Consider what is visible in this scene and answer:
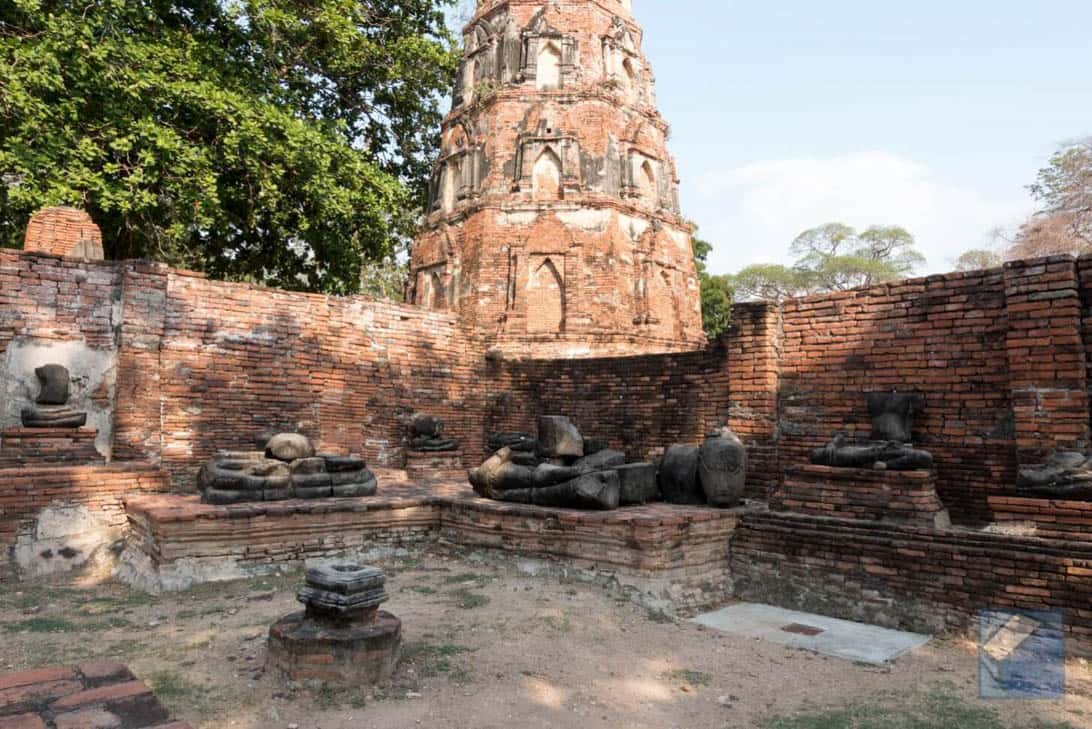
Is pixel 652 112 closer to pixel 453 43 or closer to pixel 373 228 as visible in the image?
pixel 453 43

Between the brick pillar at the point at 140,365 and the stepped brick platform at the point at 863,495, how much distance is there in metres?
7.07

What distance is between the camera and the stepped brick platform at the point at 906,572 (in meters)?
4.82

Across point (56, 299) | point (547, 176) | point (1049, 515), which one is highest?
point (547, 176)

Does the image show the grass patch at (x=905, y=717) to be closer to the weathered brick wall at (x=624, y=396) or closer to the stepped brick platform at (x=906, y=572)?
the stepped brick platform at (x=906, y=572)

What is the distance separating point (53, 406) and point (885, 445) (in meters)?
8.11

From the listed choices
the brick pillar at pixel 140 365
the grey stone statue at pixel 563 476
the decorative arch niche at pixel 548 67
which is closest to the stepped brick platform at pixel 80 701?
the grey stone statue at pixel 563 476

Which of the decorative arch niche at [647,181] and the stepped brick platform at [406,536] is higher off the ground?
the decorative arch niche at [647,181]

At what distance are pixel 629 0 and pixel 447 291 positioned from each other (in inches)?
342

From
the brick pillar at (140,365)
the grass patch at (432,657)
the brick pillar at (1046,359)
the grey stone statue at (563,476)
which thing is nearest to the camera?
the grass patch at (432,657)

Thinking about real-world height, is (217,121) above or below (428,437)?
above

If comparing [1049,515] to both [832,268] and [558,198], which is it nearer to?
[558,198]

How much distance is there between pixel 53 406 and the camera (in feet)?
24.2

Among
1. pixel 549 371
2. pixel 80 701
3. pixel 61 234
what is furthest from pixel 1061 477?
pixel 61 234

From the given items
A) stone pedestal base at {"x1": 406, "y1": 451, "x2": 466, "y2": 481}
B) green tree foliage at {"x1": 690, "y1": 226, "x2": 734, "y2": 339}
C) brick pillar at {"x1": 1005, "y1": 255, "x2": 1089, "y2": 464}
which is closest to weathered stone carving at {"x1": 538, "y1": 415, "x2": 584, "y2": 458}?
stone pedestal base at {"x1": 406, "y1": 451, "x2": 466, "y2": 481}
